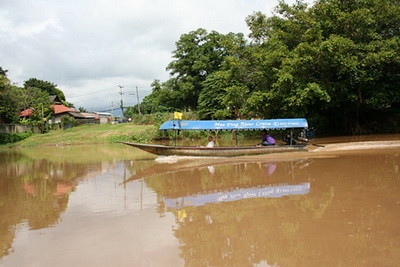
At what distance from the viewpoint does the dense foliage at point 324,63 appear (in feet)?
56.9

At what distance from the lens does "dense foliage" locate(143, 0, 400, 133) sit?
17.3 m

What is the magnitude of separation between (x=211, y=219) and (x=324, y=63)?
1600 centimetres

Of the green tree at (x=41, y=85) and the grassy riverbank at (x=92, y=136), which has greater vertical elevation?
the green tree at (x=41, y=85)

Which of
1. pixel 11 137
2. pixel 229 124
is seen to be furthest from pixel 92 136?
pixel 229 124

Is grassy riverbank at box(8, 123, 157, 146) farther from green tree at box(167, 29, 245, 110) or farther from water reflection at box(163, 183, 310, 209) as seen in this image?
water reflection at box(163, 183, 310, 209)

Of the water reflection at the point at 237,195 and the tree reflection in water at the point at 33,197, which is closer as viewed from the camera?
the tree reflection in water at the point at 33,197

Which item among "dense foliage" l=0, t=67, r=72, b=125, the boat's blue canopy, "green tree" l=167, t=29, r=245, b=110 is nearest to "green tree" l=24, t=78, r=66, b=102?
"dense foliage" l=0, t=67, r=72, b=125

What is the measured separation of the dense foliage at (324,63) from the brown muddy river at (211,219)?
9.24 metres

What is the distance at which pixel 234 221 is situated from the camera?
17.2 feet

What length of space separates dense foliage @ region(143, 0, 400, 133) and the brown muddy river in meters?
9.24

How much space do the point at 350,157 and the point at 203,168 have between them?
5961 millimetres

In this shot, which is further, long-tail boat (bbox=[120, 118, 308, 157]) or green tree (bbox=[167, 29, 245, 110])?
green tree (bbox=[167, 29, 245, 110])

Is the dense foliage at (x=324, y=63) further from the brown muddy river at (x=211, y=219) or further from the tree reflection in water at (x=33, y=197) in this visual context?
the tree reflection in water at (x=33, y=197)

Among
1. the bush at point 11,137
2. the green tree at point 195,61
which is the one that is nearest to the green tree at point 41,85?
the bush at point 11,137
